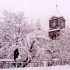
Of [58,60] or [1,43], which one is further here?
[58,60]

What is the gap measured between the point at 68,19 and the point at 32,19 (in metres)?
4.94

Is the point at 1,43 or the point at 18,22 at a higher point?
the point at 18,22

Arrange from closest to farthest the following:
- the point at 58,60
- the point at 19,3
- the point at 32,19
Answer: the point at 19,3 → the point at 32,19 → the point at 58,60

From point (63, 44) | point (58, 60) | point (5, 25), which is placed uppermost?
point (5, 25)

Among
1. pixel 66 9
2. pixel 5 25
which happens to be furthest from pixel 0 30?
pixel 66 9

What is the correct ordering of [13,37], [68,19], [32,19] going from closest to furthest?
1. [13,37]
2. [32,19]
3. [68,19]

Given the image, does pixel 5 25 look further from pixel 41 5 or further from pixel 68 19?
pixel 68 19

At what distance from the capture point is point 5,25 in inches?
637

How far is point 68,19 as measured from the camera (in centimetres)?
2059

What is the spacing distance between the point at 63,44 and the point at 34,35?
3.47 meters

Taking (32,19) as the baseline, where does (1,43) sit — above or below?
below

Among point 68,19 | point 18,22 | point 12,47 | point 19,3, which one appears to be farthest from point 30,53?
point 68,19

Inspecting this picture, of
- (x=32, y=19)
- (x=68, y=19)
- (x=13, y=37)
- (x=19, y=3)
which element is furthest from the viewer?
(x=68, y=19)

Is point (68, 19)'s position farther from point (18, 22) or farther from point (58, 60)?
point (18, 22)
